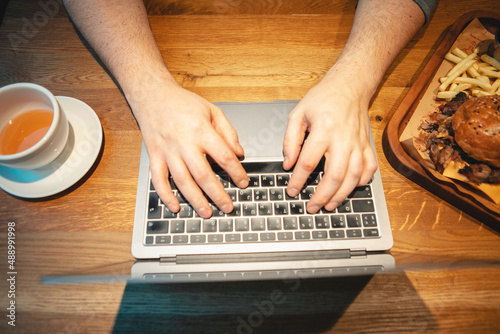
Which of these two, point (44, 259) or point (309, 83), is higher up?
point (309, 83)

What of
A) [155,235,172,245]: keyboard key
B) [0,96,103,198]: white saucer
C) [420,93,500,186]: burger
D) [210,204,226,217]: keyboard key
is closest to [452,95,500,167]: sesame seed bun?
[420,93,500,186]: burger

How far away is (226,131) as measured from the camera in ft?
1.86

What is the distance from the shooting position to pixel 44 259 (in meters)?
0.55

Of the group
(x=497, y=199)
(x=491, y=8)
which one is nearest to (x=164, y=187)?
(x=497, y=199)

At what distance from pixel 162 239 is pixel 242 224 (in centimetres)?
17

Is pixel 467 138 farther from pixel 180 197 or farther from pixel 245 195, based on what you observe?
pixel 180 197

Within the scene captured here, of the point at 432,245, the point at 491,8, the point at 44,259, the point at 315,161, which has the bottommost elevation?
the point at 44,259

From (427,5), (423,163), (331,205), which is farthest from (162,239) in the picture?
(427,5)

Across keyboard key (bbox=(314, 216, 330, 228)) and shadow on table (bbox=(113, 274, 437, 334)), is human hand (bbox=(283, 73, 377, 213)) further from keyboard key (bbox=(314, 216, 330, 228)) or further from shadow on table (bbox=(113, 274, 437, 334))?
shadow on table (bbox=(113, 274, 437, 334))

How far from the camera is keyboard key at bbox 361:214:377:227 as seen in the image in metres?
0.54

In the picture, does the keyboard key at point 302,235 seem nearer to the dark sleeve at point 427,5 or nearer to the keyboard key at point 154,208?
the keyboard key at point 154,208

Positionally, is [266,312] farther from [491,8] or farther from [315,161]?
[491,8]

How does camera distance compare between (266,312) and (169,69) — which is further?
(169,69)

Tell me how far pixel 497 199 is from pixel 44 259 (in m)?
1.01
